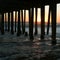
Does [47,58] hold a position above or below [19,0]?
below

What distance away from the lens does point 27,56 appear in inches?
422

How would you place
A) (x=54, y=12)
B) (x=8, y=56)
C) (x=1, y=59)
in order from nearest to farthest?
(x=1, y=59) < (x=8, y=56) < (x=54, y=12)

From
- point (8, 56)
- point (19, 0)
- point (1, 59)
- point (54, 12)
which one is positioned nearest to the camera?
point (1, 59)

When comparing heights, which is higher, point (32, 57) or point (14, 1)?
point (14, 1)

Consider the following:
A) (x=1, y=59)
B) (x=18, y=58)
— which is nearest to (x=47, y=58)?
(x=18, y=58)

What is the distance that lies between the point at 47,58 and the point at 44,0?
726 cm

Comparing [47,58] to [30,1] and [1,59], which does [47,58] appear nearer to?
[1,59]

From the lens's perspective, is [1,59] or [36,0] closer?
[1,59]

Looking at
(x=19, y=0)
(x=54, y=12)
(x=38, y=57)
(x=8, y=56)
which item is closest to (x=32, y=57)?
(x=38, y=57)

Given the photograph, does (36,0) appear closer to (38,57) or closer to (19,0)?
(19,0)

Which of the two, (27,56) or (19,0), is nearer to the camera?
(27,56)

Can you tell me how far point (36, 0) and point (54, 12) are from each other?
2717mm

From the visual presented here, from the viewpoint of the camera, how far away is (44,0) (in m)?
16.6

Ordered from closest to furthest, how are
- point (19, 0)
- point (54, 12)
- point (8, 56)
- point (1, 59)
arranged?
point (1, 59) < point (8, 56) < point (54, 12) < point (19, 0)
